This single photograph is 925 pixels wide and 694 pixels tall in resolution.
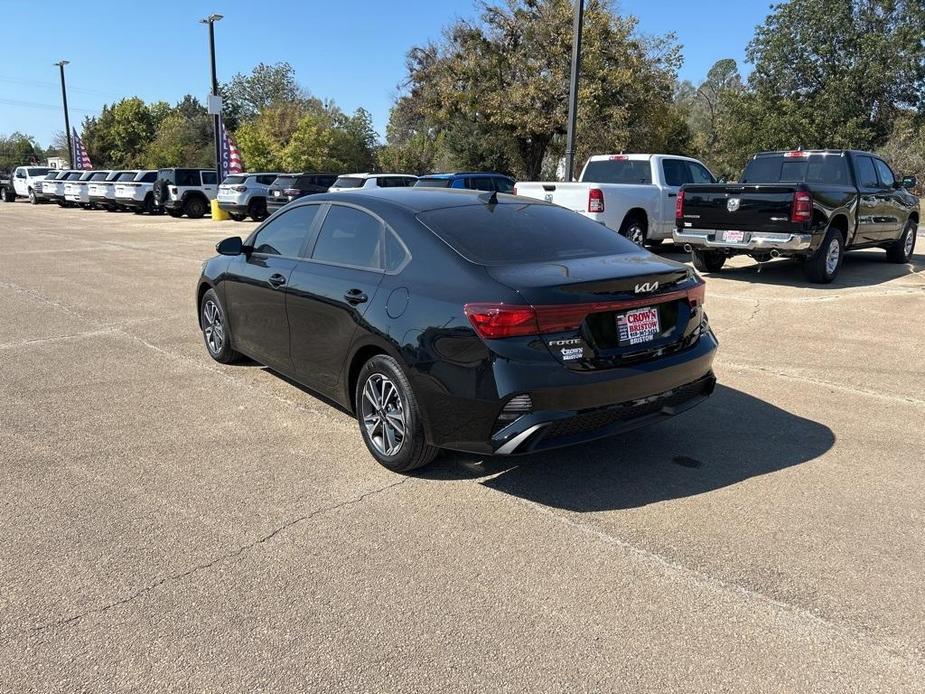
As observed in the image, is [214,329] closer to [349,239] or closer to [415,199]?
[349,239]

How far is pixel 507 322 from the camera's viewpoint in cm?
359

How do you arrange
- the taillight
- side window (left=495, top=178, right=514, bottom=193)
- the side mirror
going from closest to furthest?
1. the side mirror
2. the taillight
3. side window (left=495, top=178, right=514, bottom=193)

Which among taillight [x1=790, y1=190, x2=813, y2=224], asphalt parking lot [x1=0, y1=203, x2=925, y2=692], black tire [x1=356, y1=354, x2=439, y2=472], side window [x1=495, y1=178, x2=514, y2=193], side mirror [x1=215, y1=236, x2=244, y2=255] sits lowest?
asphalt parking lot [x1=0, y1=203, x2=925, y2=692]

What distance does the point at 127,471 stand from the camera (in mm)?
4230

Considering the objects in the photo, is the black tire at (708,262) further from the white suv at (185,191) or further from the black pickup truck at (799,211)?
the white suv at (185,191)

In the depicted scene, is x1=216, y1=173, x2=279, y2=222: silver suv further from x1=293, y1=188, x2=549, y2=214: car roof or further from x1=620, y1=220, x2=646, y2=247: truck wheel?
x1=293, y1=188, x2=549, y2=214: car roof

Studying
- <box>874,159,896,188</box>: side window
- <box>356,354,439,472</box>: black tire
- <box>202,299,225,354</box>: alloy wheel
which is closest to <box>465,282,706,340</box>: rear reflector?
<box>356,354,439,472</box>: black tire

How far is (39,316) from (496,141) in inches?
1136

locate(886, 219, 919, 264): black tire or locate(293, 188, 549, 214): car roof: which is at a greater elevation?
locate(293, 188, 549, 214): car roof

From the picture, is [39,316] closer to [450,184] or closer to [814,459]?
[814,459]

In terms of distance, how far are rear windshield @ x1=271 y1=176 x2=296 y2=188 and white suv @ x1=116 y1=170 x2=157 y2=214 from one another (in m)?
9.21

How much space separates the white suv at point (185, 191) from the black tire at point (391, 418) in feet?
90.0

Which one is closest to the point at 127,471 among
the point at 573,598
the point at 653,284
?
the point at 573,598

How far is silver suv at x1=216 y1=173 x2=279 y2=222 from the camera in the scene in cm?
2500
